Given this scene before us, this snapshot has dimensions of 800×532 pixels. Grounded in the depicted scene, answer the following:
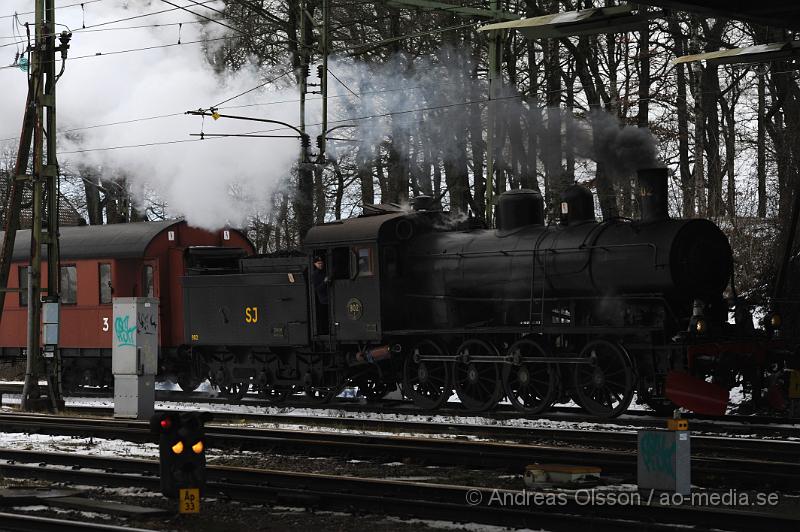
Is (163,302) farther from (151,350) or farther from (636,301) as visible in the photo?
(636,301)

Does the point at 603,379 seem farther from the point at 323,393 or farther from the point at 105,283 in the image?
the point at 105,283

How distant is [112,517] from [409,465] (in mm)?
3637

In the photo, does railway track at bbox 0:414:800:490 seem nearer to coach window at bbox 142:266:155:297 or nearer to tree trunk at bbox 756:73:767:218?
Answer: coach window at bbox 142:266:155:297

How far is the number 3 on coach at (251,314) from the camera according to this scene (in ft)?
65.2

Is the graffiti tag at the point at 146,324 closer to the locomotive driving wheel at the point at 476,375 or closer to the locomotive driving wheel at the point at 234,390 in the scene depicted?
the locomotive driving wheel at the point at 234,390

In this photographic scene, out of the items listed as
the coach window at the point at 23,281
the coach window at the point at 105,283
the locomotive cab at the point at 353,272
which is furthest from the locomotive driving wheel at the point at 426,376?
the coach window at the point at 23,281

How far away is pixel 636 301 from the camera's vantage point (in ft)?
51.4

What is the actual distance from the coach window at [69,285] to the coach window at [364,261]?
751 cm

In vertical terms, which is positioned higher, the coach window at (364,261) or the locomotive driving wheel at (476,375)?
the coach window at (364,261)

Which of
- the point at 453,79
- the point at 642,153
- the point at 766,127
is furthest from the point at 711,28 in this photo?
the point at 642,153

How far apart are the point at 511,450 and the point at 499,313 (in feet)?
18.4

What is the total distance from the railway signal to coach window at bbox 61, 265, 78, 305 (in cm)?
1454

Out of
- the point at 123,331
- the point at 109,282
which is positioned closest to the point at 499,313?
the point at 123,331

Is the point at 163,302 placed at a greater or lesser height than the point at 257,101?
lesser
